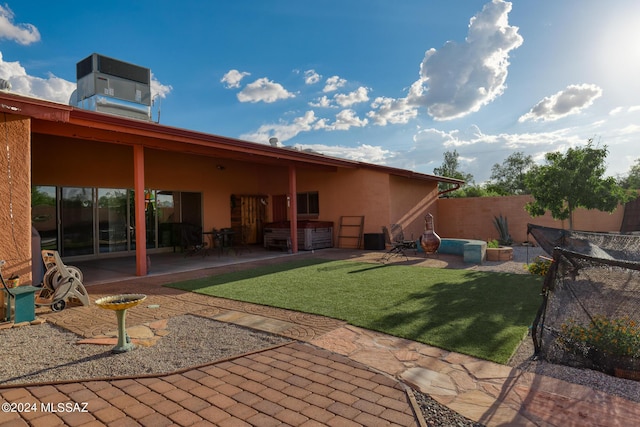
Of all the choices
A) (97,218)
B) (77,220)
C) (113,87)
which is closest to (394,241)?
(97,218)

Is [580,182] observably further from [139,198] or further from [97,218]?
[97,218]

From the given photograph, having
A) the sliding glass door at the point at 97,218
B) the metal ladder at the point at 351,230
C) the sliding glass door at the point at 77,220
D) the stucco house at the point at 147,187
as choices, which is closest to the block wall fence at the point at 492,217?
the stucco house at the point at 147,187

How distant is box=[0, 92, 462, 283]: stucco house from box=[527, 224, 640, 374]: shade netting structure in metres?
6.51

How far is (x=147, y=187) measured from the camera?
11.1 metres

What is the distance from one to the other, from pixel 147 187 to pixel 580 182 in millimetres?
11371

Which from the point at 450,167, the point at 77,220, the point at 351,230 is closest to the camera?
the point at 77,220

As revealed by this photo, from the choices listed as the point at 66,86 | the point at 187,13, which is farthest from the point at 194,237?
the point at 66,86

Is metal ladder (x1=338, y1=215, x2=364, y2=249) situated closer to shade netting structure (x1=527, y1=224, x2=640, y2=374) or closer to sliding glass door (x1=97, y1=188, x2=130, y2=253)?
sliding glass door (x1=97, y1=188, x2=130, y2=253)

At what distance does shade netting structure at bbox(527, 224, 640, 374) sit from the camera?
2.97 metres

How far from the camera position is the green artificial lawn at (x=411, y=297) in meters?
3.78

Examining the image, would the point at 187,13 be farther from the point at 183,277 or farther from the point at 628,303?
the point at 628,303

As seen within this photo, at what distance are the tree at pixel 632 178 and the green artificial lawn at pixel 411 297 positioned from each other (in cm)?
3010

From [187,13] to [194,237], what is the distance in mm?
6605

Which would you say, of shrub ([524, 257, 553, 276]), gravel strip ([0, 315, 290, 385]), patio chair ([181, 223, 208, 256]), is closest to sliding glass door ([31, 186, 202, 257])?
patio chair ([181, 223, 208, 256])
